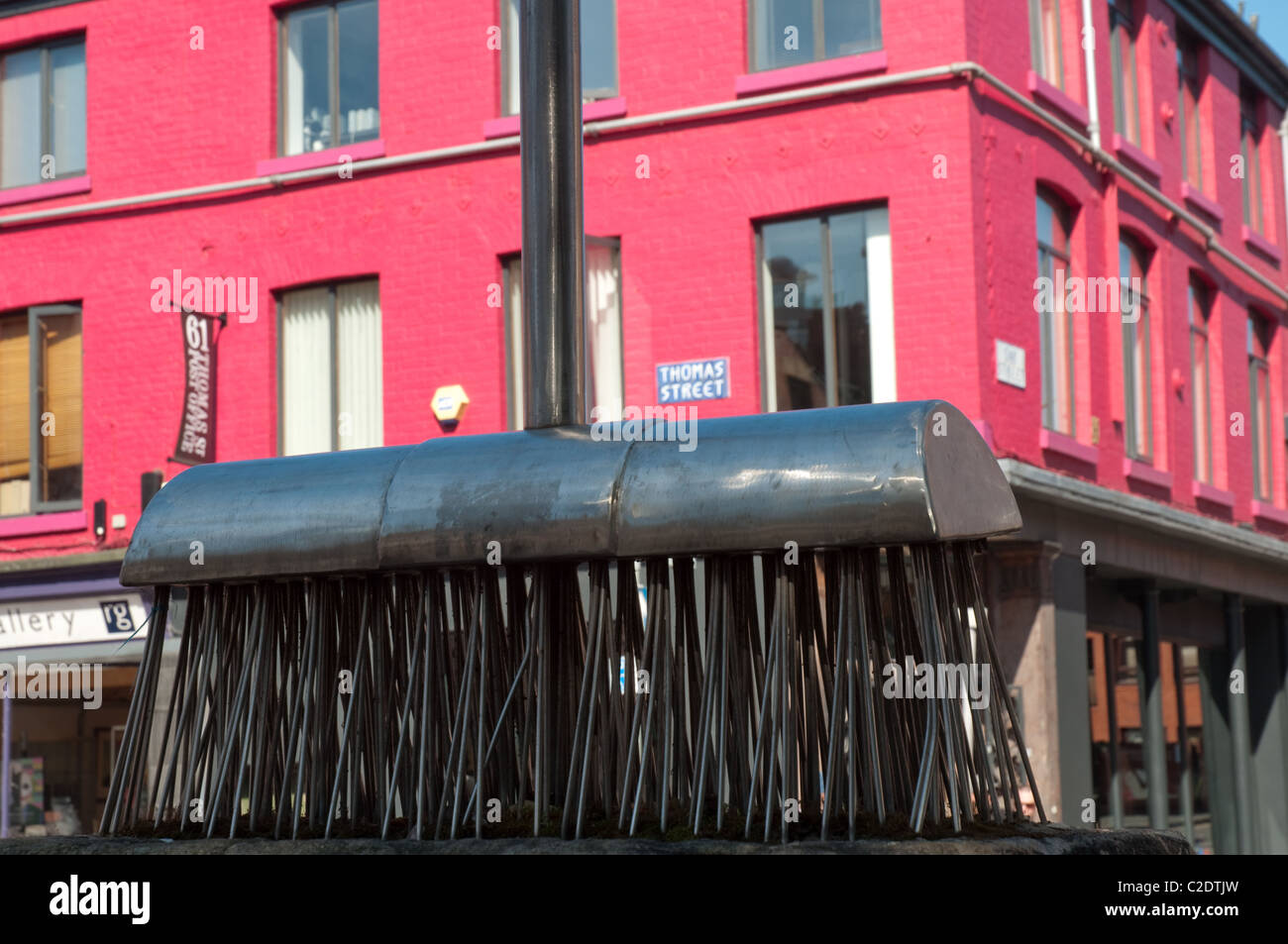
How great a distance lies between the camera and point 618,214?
51.5ft

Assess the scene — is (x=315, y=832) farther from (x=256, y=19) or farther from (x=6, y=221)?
(x=6, y=221)

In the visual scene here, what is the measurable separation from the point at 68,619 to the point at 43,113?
205 inches

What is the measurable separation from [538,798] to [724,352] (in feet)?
37.8

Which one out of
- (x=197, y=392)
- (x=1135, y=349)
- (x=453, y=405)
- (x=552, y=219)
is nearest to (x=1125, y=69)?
(x=1135, y=349)

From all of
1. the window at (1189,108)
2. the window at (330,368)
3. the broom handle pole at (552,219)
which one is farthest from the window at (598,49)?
the broom handle pole at (552,219)

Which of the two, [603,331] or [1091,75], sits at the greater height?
[1091,75]

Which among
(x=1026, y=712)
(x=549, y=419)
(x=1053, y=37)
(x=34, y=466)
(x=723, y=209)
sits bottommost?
(x=1026, y=712)

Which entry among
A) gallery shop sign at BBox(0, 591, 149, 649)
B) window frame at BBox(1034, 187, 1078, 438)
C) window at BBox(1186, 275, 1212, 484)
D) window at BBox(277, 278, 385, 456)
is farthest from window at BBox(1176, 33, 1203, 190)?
gallery shop sign at BBox(0, 591, 149, 649)

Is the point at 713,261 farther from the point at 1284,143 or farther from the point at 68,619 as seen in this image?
the point at 1284,143

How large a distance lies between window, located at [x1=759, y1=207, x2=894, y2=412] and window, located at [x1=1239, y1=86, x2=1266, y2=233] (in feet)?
29.2

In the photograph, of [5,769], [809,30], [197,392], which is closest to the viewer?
[809,30]

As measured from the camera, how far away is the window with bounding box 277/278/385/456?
16797 mm
